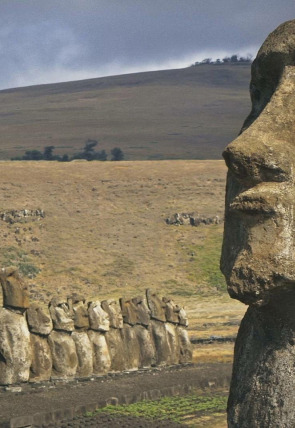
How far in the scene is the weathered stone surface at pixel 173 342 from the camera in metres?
22.7

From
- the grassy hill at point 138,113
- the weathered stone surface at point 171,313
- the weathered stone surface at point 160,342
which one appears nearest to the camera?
the weathered stone surface at point 160,342

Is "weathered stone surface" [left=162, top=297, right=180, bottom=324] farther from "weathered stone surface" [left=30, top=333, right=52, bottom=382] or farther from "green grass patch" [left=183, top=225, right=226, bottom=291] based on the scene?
"green grass patch" [left=183, top=225, right=226, bottom=291]

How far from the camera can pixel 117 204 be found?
55.3 metres

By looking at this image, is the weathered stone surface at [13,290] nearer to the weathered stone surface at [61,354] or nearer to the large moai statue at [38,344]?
the large moai statue at [38,344]

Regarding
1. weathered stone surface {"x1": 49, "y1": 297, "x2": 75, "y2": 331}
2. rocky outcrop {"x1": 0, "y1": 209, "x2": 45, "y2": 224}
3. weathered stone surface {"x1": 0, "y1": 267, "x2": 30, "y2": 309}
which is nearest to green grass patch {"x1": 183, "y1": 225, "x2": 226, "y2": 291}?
rocky outcrop {"x1": 0, "y1": 209, "x2": 45, "y2": 224}

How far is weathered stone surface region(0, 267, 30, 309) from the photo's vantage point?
19281mm

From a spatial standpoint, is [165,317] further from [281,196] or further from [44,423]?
[281,196]

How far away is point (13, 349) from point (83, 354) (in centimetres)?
209

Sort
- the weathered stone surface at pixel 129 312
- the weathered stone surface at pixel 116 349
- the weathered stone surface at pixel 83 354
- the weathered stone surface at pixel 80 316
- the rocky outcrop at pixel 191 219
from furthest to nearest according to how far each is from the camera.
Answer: the rocky outcrop at pixel 191 219 < the weathered stone surface at pixel 129 312 < the weathered stone surface at pixel 116 349 < the weathered stone surface at pixel 80 316 < the weathered stone surface at pixel 83 354

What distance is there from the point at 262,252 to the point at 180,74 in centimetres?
18734

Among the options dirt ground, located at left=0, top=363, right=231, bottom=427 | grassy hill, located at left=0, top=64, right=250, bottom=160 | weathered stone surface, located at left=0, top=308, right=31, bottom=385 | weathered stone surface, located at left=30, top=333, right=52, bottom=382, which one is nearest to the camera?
dirt ground, located at left=0, top=363, right=231, bottom=427

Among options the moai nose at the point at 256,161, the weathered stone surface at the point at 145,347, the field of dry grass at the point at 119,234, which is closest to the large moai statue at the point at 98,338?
the weathered stone surface at the point at 145,347

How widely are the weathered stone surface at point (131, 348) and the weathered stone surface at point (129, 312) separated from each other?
172 millimetres

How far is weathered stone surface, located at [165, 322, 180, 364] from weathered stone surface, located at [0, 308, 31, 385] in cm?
439
